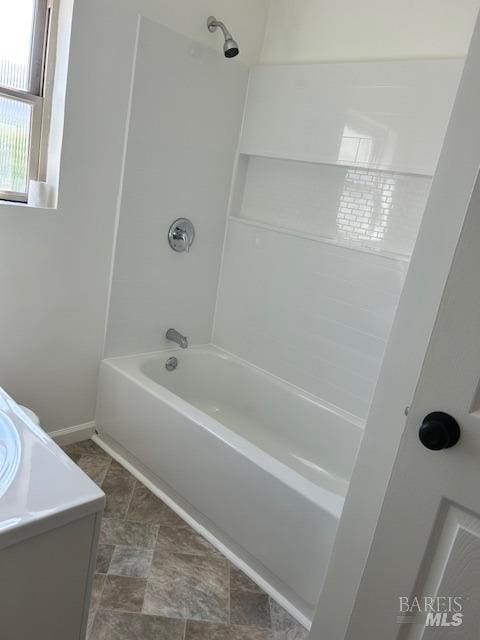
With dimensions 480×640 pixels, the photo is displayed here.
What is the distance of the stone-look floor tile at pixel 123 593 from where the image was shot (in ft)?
5.57

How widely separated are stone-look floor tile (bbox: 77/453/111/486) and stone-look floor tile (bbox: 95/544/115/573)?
429mm

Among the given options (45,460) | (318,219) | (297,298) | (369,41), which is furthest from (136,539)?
(369,41)

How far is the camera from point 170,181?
257cm

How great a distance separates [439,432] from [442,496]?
16 cm

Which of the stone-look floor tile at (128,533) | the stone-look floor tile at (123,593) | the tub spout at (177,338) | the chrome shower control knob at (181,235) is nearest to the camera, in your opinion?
the stone-look floor tile at (123,593)

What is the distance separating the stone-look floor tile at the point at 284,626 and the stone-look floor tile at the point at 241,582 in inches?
3.7

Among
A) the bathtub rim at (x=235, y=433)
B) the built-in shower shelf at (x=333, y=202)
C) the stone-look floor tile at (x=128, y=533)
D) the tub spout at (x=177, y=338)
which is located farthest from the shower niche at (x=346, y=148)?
the stone-look floor tile at (x=128, y=533)

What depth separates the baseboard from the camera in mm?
2559

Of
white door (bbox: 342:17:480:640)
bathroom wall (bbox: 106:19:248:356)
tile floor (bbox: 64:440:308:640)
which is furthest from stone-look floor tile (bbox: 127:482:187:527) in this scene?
white door (bbox: 342:17:480:640)

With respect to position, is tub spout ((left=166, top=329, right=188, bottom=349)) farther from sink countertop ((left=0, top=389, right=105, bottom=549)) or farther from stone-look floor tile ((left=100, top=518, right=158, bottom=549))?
sink countertop ((left=0, top=389, right=105, bottom=549))

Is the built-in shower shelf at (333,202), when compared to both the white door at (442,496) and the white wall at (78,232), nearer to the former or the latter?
the white wall at (78,232)

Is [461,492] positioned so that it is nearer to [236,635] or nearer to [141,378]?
[236,635]

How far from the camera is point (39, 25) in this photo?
2.14 metres

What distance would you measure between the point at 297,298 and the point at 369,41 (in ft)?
4.17
